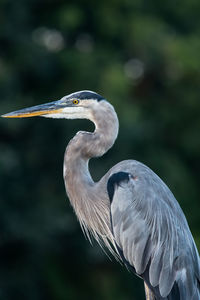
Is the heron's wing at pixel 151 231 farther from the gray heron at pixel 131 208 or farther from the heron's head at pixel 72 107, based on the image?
the heron's head at pixel 72 107

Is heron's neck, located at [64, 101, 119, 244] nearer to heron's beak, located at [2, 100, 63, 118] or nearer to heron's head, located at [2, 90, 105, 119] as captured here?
heron's head, located at [2, 90, 105, 119]

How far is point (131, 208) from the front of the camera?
14.9 feet

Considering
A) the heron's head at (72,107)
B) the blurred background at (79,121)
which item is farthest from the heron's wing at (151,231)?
the blurred background at (79,121)

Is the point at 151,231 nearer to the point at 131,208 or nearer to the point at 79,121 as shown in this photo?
the point at 131,208

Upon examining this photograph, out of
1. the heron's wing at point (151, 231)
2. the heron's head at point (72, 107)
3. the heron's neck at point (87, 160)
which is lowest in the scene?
the heron's wing at point (151, 231)

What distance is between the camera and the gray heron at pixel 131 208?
14.5ft

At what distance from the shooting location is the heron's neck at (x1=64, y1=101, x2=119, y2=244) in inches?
180

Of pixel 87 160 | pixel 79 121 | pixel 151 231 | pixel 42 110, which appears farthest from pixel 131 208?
pixel 79 121

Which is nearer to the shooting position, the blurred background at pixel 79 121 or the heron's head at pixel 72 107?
the heron's head at pixel 72 107

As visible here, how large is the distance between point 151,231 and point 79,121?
6195mm

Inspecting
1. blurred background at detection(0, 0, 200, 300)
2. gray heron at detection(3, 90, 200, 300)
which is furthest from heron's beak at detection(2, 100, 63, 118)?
blurred background at detection(0, 0, 200, 300)

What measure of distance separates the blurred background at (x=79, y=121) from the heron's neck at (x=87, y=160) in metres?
4.31

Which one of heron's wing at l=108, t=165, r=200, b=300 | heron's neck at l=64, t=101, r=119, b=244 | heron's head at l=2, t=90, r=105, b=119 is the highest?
heron's head at l=2, t=90, r=105, b=119

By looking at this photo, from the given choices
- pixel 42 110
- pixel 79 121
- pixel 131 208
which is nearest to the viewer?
pixel 131 208
